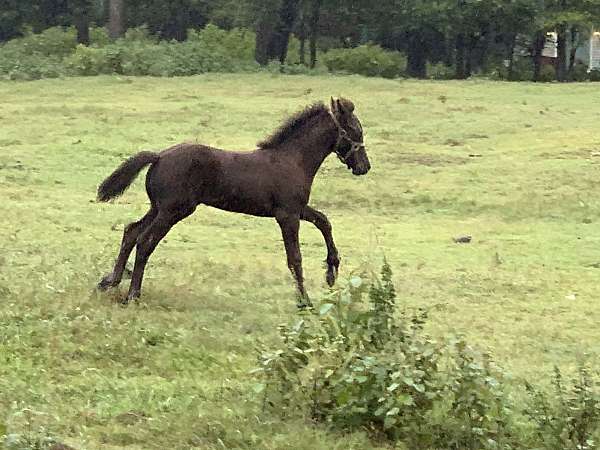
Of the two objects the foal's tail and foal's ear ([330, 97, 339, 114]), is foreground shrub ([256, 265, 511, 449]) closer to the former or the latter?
the foal's tail

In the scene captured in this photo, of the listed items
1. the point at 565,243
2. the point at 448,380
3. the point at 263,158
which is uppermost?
the point at 263,158

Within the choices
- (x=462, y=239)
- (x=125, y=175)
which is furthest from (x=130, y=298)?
(x=462, y=239)

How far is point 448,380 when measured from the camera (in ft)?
18.9

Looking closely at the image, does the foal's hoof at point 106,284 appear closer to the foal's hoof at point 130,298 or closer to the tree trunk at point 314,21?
the foal's hoof at point 130,298

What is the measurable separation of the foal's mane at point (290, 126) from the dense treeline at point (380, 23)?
31.3 metres

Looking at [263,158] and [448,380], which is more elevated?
[263,158]

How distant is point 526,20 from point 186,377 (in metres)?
37.0

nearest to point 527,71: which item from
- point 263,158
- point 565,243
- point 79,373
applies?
point 565,243

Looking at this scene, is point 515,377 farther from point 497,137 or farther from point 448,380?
point 497,137

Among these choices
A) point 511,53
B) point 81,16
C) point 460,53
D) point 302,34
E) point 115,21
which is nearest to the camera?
point 115,21

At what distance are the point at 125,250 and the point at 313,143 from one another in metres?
1.91

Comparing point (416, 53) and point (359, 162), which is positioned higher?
point (359, 162)

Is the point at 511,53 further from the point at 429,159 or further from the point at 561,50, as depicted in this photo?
the point at 429,159

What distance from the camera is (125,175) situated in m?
9.01
